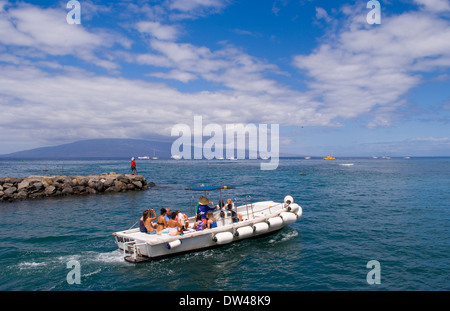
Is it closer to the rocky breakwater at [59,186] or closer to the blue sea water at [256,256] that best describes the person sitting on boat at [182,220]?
the blue sea water at [256,256]

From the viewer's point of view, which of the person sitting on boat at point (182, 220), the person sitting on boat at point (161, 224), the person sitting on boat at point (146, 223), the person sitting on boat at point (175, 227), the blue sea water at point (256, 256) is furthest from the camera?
the person sitting on boat at point (182, 220)

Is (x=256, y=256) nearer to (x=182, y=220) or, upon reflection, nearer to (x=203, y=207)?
(x=203, y=207)

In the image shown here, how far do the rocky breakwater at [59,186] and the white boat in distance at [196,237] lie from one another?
22.8 m

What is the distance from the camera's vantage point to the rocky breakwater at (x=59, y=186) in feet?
103

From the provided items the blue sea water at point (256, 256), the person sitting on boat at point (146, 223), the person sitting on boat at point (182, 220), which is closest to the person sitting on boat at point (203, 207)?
the person sitting on boat at point (182, 220)

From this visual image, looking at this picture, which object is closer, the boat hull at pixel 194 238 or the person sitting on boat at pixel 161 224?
the boat hull at pixel 194 238

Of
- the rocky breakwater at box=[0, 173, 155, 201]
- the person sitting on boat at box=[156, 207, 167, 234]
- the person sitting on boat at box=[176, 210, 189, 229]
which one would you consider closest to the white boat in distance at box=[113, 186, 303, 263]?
the person sitting on boat at box=[156, 207, 167, 234]

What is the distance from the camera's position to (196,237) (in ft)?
48.1

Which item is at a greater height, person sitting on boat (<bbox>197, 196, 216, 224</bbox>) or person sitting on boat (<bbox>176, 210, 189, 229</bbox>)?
person sitting on boat (<bbox>197, 196, 216, 224</bbox>)

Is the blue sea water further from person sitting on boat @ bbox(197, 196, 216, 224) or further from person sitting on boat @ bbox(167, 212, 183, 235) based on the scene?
person sitting on boat @ bbox(197, 196, 216, 224)

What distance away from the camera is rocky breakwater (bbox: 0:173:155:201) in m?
31.3

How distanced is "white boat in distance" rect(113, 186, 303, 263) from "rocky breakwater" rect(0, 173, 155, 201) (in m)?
22.8
